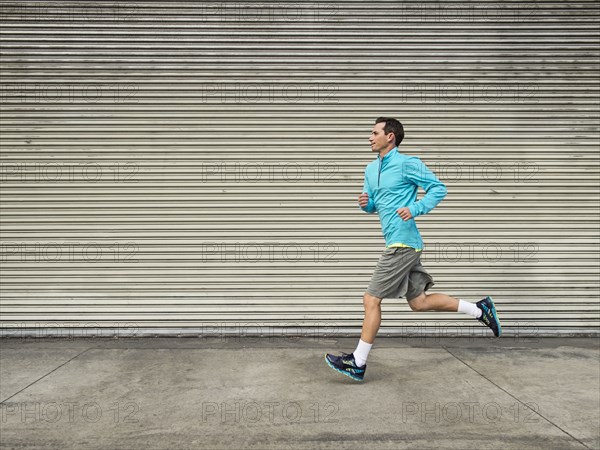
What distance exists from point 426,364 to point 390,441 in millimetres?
1672

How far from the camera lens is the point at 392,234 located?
3.87 metres

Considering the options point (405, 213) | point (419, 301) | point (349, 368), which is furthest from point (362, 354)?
point (405, 213)

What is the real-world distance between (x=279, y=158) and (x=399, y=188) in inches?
73.5

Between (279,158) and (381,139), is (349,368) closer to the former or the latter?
(381,139)

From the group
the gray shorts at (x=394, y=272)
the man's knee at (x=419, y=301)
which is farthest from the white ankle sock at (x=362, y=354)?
the man's knee at (x=419, y=301)

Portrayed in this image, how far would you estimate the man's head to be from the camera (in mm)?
3869

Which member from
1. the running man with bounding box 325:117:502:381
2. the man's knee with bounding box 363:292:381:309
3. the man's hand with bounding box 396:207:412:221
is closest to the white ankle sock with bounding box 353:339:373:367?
the running man with bounding box 325:117:502:381

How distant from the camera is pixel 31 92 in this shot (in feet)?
17.3

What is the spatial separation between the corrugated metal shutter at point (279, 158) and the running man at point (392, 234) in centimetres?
143

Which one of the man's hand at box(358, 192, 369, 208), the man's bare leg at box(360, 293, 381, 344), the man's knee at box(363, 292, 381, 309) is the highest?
the man's hand at box(358, 192, 369, 208)

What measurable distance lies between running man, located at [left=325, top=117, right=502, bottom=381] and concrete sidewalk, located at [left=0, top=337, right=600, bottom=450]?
29 centimetres

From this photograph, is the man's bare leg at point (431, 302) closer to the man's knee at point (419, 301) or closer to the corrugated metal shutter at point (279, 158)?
the man's knee at point (419, 301)

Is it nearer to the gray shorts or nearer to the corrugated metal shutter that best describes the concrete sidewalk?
the corrugated metal shutter

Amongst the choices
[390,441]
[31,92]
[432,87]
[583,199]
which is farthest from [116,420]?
[583,199]
